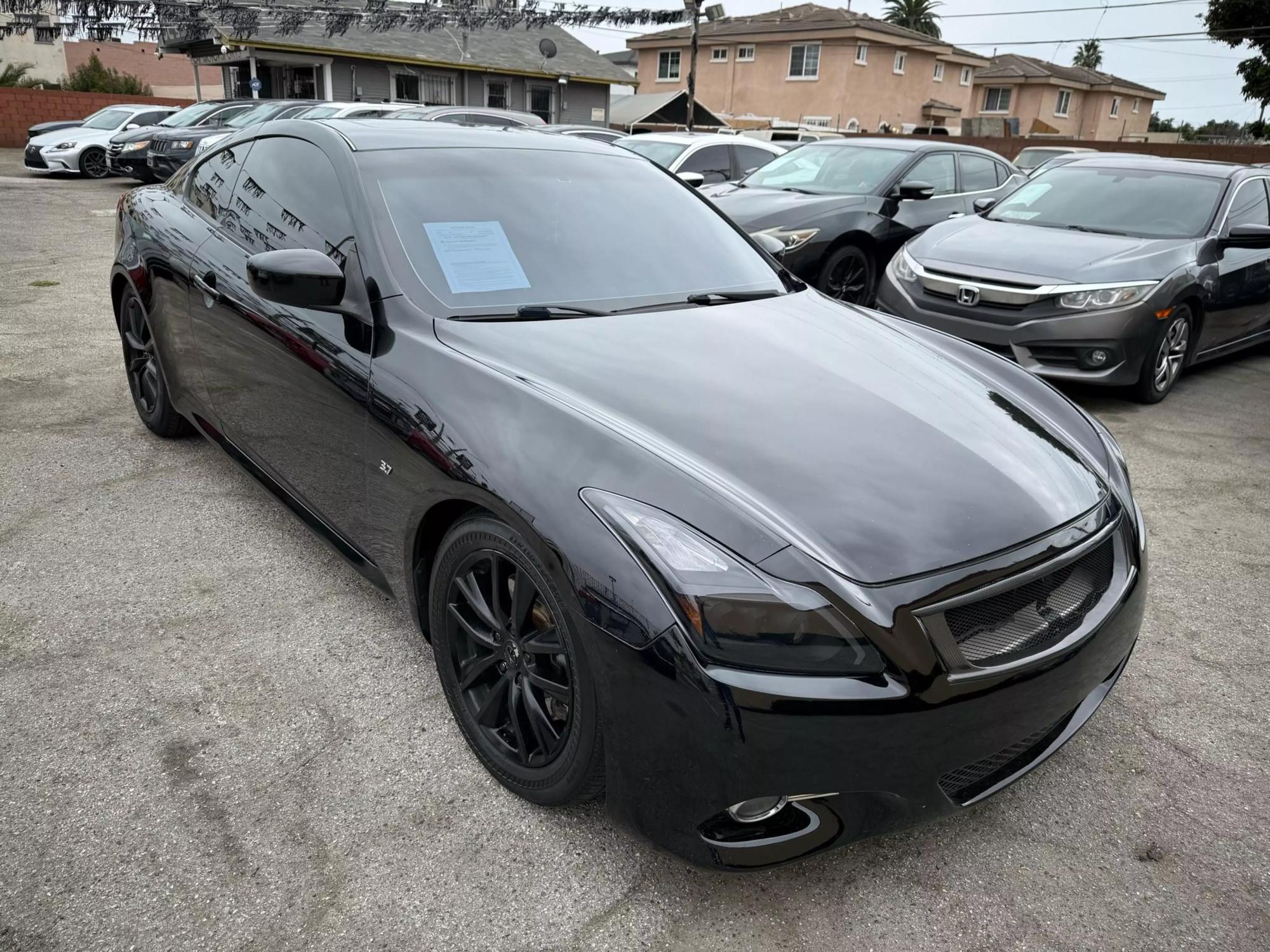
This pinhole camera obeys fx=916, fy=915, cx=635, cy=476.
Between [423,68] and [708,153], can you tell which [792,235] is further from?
[423,68]

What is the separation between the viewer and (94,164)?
17.9 m

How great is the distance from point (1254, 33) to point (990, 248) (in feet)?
97.3

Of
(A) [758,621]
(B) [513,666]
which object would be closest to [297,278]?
(B) [513,666]

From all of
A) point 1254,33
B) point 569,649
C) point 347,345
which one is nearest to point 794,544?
point 569,649

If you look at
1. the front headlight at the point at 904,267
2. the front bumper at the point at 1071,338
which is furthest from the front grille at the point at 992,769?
the front headlight at the point at 904,267

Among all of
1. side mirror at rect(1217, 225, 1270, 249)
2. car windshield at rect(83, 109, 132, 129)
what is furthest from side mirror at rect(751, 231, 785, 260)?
car windshield at rect(83, 109, 132, 129)

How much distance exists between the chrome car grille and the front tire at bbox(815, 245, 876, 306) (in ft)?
17.0

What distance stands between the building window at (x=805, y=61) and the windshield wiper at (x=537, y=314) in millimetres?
44306

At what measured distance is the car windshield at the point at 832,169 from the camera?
7.79 metres

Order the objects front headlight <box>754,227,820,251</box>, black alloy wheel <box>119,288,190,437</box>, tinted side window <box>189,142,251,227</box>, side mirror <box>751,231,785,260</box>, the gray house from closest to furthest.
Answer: tinted side window <box>189,142,251,227</box>, side mirror <box>751,231,785,260</box>, black alloy wheel <box>119,288,190,437</box>, front headlight <box>754,227,820,251</box>, the gray house

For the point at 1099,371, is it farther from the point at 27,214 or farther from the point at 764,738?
the point at 27,214

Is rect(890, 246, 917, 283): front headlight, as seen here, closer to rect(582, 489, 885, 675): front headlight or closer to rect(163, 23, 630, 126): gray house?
rect(582, 489, 885, 675): front headlight

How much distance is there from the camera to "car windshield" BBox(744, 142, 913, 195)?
779 centimetres

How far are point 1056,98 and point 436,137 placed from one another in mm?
60071
